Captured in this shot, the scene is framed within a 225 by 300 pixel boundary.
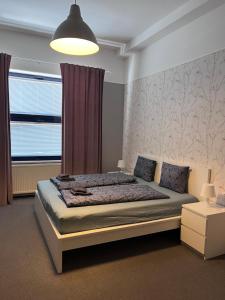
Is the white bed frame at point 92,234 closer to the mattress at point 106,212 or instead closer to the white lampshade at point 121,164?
the mattress at point 106,212

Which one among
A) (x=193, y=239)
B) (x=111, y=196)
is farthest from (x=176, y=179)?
(x=111, y=196)

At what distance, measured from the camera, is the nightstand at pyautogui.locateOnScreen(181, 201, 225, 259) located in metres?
2.42

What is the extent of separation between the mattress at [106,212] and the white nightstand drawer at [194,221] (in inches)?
5.5

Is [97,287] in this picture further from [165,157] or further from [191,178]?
[165,157]

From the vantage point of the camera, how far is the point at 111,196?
9.07ft

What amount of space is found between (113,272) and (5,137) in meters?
2.76

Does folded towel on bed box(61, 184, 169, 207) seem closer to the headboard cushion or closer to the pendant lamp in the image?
the headboard cushion

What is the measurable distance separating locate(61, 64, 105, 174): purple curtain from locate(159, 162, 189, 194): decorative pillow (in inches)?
64.7

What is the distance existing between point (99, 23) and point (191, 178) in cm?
270

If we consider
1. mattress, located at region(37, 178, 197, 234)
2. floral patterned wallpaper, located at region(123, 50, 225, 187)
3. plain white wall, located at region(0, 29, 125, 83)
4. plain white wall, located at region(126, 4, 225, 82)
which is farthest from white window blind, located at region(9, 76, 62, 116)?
mattress, located at region(37, 178, 197, 234)

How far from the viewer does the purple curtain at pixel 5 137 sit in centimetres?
380

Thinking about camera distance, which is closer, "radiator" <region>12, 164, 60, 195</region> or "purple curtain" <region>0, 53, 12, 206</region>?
"purple curtain" <region>0, 53, 12, 206</region>

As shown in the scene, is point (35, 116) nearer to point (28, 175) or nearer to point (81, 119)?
point (81, 119)

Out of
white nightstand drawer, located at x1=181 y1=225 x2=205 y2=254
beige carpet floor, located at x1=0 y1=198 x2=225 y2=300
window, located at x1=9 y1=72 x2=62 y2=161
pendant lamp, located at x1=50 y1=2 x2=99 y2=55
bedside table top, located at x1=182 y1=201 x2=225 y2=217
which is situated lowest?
beige carpet floor, located at x1=0 y1=198 x2=225 y2=300
